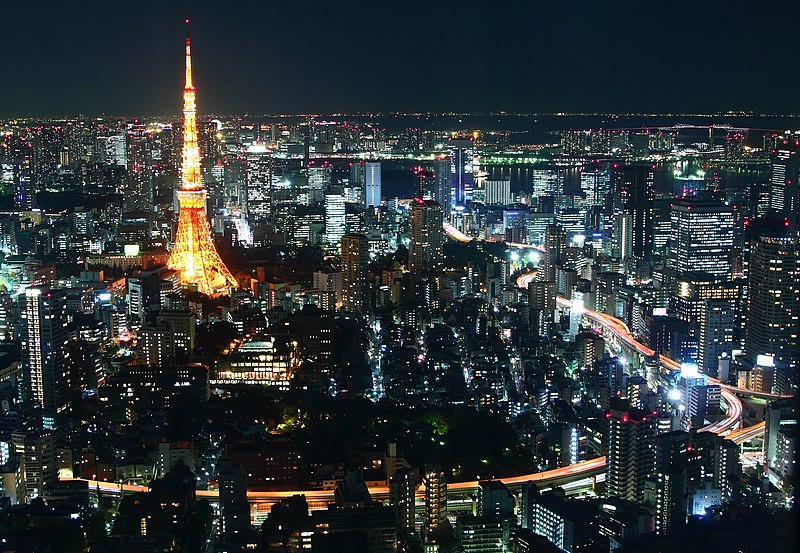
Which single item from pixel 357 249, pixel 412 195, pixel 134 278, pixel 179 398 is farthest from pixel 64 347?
pixel 412 195

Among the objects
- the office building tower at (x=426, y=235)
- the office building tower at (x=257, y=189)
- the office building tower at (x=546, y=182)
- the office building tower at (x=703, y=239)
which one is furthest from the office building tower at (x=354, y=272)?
the office building tower at (x=546, y=182)

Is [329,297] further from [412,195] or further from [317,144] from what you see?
[317,144]

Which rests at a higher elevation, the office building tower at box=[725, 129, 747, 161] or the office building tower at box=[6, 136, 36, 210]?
the office building tower at box=[725, 129, 747, 161]

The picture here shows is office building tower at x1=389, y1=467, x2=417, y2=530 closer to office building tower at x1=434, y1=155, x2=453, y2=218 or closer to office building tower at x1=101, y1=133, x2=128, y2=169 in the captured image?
office building tower at x1=101, y1=133, x2=128, y2=169

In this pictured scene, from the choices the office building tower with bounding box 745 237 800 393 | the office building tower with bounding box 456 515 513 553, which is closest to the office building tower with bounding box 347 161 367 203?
the office building tower with bounding box 745 237 800 393

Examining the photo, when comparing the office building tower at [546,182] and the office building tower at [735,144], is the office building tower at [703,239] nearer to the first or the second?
the office building tower at [735,144]
